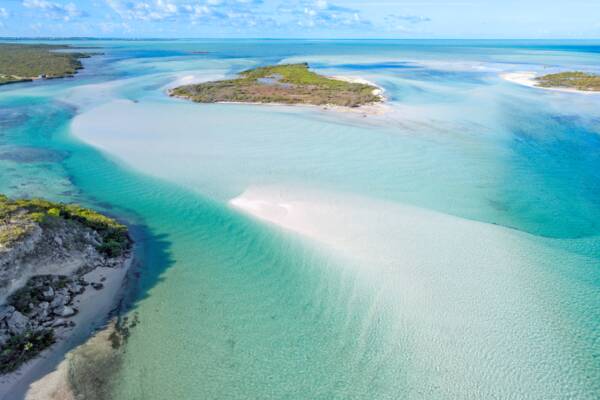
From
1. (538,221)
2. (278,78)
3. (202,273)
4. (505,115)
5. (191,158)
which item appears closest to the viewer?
(202,273)

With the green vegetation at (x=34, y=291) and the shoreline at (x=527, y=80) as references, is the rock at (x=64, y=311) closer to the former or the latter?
the green vegetation at (x=34, y=291)

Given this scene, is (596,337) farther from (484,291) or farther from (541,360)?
(484,291)

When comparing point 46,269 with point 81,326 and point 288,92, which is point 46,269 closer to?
point 81,326

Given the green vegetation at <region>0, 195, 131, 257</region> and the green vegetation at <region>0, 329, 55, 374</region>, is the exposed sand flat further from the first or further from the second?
the green vegetation at <region>0, 329, 55, 374</region>

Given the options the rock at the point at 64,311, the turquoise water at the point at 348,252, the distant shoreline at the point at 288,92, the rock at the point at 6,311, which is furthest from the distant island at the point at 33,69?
the rock at the point at 6,311

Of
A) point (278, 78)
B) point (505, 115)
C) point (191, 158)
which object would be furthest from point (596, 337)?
point (278, 78)

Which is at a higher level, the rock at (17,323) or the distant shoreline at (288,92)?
the distant shoreline at (288,92)

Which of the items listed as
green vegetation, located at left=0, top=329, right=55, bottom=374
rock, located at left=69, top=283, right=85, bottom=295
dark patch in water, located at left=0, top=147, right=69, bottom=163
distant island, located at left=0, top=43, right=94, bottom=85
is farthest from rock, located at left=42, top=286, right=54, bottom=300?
distant island, located at left=0, top=43, right=94, bottom=85
